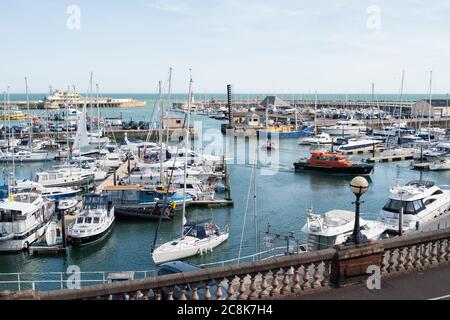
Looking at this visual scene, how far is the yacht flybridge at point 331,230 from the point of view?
22.0 metres

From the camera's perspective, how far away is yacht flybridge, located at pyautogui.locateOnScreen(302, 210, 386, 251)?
72.2 feet

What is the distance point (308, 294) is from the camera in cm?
914

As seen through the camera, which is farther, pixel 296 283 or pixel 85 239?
pixel 85 239

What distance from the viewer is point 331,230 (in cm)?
2209

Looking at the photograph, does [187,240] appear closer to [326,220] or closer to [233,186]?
[326,220]

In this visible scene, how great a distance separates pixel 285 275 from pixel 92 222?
20.9 meters

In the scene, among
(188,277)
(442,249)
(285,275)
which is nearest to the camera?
(188,277)

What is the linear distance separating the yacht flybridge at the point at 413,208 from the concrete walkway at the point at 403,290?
635 inches

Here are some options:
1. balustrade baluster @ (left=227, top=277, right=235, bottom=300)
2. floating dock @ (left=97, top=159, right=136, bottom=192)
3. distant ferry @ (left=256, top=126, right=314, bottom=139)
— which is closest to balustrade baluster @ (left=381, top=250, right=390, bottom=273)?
balustrade baluster @ (left=227, top=277, right=235, bottom=300)

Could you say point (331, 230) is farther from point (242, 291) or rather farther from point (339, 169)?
point (339, 169)

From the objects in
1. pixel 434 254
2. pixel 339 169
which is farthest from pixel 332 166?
pixel 434 254

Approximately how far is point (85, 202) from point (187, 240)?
7.60m

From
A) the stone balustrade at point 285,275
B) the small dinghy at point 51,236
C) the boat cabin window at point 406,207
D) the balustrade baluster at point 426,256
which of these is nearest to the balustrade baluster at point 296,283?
the stone balustrade at point 285,275

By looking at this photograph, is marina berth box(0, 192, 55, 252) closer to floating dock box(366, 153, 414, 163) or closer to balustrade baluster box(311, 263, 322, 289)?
balustrade baluster box(311, 263, 322, 289)
